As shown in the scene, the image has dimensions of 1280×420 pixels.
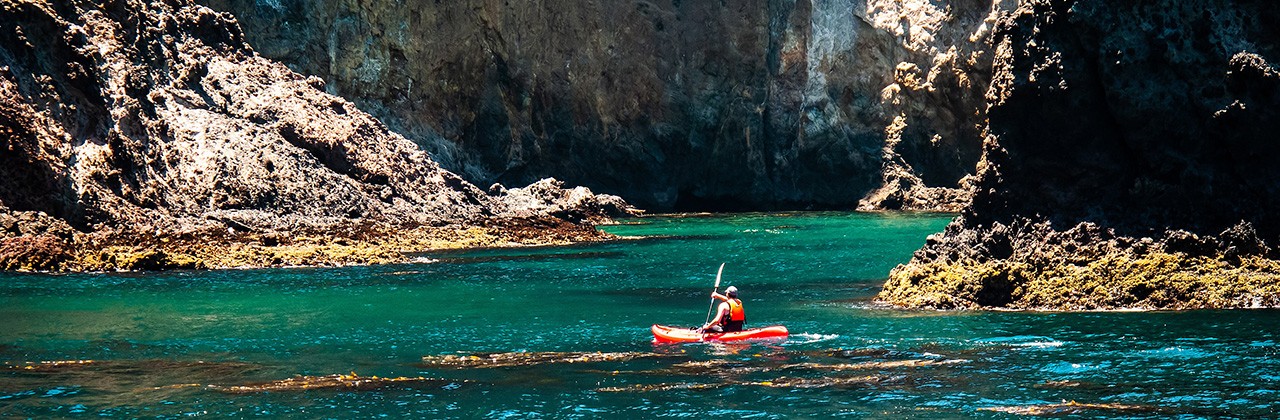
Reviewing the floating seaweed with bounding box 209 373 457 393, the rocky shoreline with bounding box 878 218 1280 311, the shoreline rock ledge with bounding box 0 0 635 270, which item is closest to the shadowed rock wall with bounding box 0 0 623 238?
the shoreline rock ledge with bounding box 0 0 635 270

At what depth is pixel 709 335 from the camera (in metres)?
29.4

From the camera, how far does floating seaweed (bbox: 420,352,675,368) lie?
26.3 meters

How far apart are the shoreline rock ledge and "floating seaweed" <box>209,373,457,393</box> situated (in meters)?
25.3

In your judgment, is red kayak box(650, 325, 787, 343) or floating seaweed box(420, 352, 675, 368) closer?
floating seaweed box(420, 352, 675, 368)

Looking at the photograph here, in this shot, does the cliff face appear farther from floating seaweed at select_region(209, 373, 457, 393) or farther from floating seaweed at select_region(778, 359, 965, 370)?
floating seaweed at select_region(778, 359, 965, 370)

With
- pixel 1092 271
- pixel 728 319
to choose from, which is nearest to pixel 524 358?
pixel 728 319

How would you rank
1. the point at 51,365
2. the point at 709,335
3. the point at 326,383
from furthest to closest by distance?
the point at 709,335 → the point at 51,365 → the point at 326,383

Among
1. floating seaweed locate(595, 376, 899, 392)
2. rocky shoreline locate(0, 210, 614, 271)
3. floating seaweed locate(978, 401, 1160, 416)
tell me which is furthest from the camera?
rocky shoreline locate(0, 210, 614, 271)

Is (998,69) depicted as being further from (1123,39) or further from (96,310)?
(96,310)

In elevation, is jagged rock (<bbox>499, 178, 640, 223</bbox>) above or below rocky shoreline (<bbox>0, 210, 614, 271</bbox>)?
above

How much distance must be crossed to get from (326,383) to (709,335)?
866 centimetres

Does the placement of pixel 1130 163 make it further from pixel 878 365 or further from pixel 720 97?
pixel 720 97

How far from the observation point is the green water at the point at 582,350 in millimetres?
21672

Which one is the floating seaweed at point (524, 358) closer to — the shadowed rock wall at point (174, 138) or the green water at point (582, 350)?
the green water at point (582, 350)
